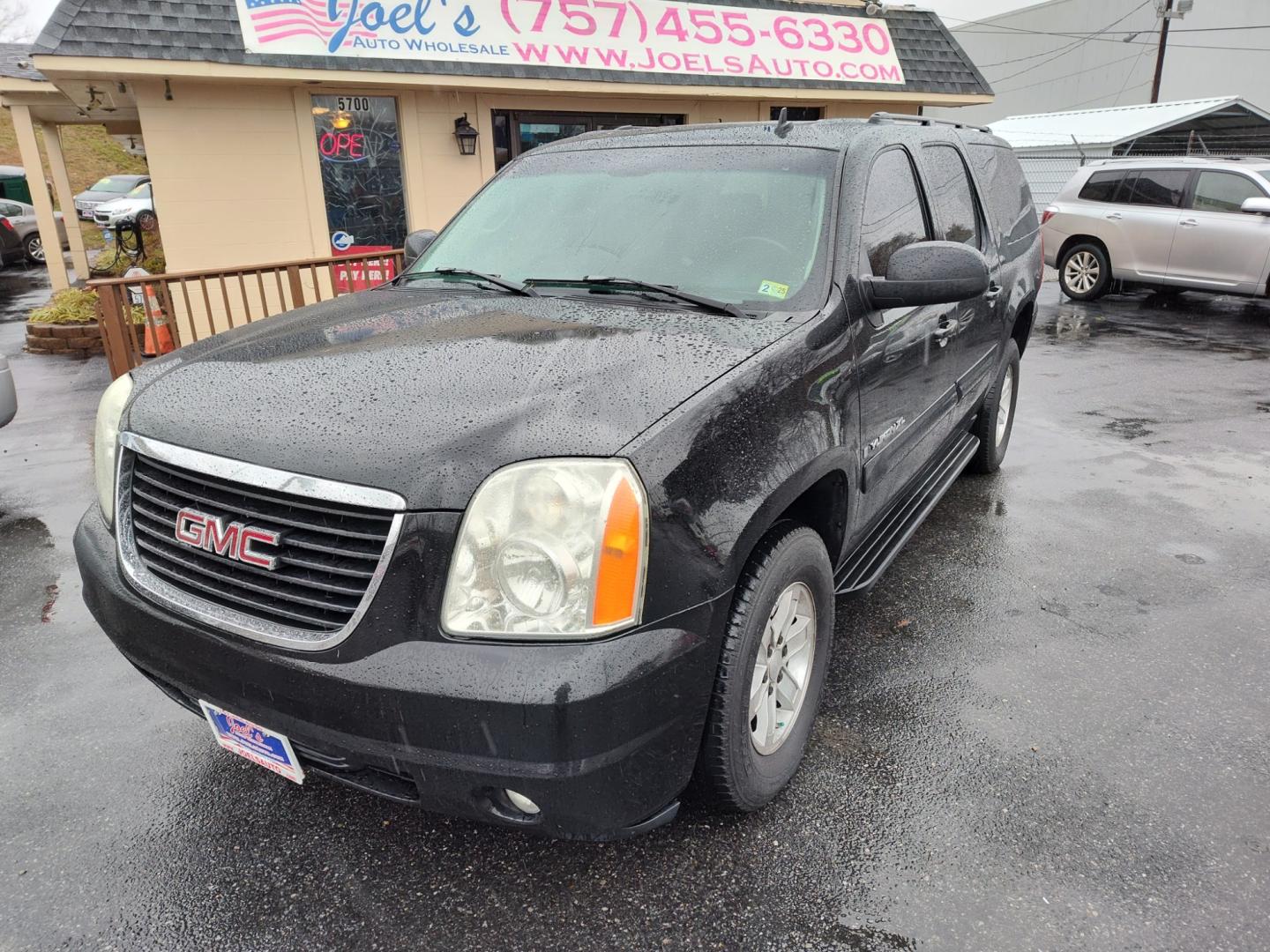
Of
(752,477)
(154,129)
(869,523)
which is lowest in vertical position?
(869,523)

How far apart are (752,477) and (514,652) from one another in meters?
0.73

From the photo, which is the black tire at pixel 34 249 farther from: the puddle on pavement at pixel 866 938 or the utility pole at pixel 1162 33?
the utility pole at pixel 1162 33

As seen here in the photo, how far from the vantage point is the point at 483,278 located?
3.08 metres

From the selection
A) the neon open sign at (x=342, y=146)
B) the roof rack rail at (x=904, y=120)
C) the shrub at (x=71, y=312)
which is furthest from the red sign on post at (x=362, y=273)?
the roof rack rail at (x=904, y=120)

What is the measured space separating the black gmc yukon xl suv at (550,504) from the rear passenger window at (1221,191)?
10.6 metres

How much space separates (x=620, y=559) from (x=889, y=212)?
203 centimetres

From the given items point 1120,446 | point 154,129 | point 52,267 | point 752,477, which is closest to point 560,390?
point 752,477

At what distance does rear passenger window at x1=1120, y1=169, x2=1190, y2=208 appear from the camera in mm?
11289

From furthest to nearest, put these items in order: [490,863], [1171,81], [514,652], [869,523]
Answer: [1171,81] < [869,523] < [490,863] < [514,652]

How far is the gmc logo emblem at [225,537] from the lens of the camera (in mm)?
1896

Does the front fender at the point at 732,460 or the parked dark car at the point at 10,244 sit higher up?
the front fender at the point at 732,460

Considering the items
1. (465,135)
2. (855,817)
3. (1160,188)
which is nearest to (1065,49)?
(1160,188)

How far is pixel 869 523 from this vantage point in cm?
314

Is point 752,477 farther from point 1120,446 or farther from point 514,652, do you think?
point 1120,446
